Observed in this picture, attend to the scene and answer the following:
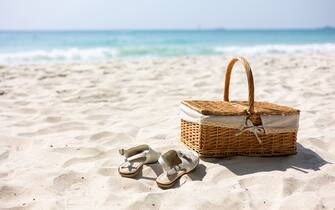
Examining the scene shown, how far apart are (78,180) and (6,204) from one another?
0.42 meters

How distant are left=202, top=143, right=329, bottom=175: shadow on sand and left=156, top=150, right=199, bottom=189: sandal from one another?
0.55 ft

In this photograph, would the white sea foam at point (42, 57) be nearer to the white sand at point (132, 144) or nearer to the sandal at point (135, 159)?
the white sand at point (132, 144)

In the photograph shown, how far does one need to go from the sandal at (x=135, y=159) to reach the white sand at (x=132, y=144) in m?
0.05

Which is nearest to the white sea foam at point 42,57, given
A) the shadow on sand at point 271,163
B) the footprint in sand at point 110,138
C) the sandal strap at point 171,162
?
the footprint in sand at point 110,138

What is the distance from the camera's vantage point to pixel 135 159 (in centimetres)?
237

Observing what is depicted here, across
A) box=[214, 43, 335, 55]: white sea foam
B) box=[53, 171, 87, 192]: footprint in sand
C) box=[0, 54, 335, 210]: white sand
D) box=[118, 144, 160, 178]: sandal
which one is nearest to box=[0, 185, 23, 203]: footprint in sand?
box=[0, 54, 335, 210]: white sand

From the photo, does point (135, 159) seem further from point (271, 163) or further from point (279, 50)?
point (279, 50)

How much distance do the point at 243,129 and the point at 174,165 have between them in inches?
19.5

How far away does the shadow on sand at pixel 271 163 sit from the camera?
7.48ft

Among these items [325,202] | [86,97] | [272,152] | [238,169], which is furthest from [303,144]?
[86,97]

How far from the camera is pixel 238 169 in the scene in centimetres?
228

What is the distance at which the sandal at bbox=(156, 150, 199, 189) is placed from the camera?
2.12 m

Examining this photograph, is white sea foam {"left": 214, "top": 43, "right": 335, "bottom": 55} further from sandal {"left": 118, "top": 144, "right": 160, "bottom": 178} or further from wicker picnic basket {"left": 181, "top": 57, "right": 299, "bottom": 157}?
sandal {"left": 118, "top": 144, "right": 160, "bottom": 178}

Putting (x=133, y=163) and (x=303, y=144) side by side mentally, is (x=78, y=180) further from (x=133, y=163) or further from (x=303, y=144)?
(x=303, y=144)
